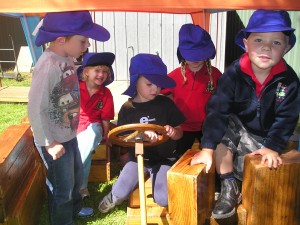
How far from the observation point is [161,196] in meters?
2.62

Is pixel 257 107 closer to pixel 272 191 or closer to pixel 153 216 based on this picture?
pixel 272 191

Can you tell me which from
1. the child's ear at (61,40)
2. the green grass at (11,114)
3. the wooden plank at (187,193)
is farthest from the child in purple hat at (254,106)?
the green grass at (11,114)

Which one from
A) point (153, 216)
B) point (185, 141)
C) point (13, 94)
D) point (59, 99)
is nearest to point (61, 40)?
point (59, 99)

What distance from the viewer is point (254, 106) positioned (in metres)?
2.42

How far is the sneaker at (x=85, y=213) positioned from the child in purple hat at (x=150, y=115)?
Answer: 0.28 m

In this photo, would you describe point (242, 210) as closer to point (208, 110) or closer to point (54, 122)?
point (208, 110)

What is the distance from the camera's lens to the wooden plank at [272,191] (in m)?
2.14

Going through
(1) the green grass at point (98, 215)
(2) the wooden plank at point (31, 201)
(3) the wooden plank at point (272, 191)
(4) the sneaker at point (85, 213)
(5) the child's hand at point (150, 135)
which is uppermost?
(5) the child's hand at point (150, 135)

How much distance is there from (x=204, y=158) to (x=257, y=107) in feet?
1.75

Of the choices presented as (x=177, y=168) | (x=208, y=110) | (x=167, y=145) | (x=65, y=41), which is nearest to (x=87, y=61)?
(x=65, y=41)

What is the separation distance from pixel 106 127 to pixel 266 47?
5.87 ft

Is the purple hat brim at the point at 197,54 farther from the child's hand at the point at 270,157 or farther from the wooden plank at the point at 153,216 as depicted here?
the wooden plank at the point at 153,216

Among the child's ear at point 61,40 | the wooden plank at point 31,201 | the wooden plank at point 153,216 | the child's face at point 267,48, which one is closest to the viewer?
the child's face at point 267,48

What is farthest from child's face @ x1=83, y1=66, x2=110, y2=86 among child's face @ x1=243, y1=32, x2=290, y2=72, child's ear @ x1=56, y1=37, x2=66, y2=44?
child's face @ x1=243, y1=32, x2=290, y2=72
